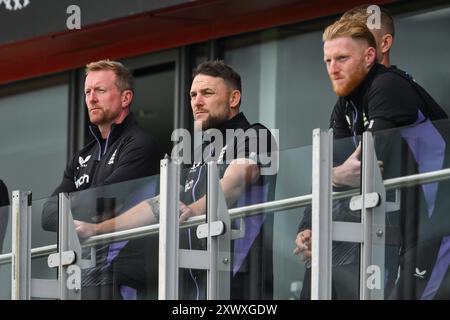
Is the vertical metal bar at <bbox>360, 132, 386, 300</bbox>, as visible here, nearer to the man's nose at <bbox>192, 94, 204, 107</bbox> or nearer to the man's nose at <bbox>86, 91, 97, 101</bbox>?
the man's nose at <bbox>192, 94, 204, 107</bbox>

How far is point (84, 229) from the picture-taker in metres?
8.88

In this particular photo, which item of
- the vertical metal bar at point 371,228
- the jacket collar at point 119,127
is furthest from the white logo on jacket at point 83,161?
the vertical metal bar at point 371,228

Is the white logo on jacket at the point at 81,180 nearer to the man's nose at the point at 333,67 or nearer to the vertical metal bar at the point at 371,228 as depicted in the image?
the man's nose at the point at 333,67

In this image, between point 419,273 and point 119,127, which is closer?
point 419,273

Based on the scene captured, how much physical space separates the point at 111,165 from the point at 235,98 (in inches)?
33.5

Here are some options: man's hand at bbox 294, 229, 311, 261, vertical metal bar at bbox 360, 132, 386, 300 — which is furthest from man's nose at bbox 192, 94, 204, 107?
vertical metal bar at bbox 360, 132, 386, 300

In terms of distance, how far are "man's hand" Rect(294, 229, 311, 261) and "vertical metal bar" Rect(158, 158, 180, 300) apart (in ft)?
2.23

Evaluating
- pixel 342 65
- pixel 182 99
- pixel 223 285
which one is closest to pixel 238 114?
pixel 342 65

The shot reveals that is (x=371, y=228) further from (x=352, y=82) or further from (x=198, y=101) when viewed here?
(x=198, y=101)

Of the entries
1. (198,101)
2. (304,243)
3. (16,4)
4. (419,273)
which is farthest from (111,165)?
(16,4)

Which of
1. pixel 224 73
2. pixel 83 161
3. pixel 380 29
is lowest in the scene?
pixel 83 161

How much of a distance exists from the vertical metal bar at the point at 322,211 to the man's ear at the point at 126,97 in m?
2.29

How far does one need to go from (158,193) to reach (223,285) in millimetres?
581

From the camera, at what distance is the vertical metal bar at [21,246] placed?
9.05 m
